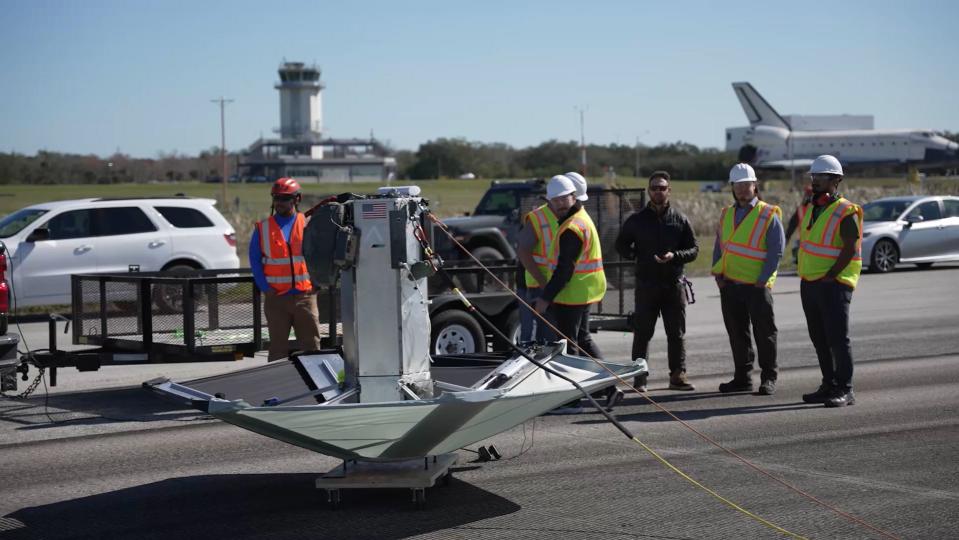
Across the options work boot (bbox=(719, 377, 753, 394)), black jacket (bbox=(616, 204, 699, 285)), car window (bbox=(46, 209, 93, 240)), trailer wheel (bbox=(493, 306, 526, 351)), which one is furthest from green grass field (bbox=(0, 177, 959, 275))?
work boot (bbox=(719, 377, 753, 394))

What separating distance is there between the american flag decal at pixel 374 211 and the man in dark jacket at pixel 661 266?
4656mm

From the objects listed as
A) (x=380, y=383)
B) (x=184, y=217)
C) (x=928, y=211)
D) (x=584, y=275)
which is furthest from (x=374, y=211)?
(x=928, y=211)

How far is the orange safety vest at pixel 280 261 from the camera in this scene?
1031 centimetres

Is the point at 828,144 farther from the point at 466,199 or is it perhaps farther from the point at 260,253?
the point at 260,253

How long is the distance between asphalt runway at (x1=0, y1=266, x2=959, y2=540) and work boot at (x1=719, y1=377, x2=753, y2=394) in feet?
0.57

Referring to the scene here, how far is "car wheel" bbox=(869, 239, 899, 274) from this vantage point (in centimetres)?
2567

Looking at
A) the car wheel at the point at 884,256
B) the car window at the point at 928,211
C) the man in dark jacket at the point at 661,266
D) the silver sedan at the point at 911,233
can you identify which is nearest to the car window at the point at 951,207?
the silver sedan at the point at 911,233

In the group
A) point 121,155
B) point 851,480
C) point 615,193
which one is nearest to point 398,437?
point 851,480

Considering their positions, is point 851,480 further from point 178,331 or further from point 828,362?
point 178,331

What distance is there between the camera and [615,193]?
1407cm

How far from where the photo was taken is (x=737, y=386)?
11062 millimetres

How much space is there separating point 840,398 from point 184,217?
12.1m

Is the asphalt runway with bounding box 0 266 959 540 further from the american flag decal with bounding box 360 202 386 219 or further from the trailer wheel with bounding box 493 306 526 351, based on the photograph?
the american flag decal with bounding box 360 202 386 219

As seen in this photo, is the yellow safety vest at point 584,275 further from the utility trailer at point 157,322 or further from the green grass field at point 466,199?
the green grass field at point 466,199
